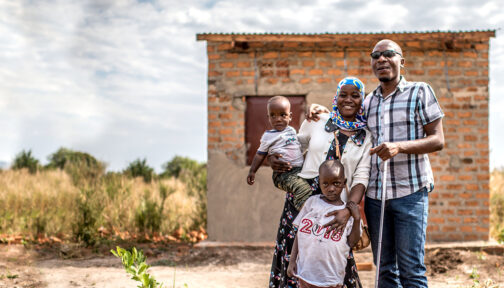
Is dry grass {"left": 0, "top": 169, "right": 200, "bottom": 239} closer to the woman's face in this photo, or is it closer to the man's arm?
the woman's face

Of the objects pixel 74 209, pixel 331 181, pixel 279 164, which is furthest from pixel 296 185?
pixel 74 209

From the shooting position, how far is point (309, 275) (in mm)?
2619

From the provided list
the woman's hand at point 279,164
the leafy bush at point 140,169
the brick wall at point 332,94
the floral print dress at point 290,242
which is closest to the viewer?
the floral print dress at point 290,242

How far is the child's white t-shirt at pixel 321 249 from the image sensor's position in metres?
2.61

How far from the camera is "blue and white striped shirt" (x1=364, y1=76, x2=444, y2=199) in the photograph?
2.82 m

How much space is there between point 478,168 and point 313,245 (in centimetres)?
560

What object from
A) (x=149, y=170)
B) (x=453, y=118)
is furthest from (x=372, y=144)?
(x=149, y=170)

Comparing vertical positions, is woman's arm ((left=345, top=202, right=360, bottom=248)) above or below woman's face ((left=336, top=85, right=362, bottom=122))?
below

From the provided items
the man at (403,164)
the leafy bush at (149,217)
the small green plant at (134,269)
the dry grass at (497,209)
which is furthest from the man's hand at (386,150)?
the leafy bush at (149,217)

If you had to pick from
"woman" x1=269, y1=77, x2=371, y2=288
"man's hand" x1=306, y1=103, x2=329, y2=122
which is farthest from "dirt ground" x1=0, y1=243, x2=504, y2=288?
"man's hand" x1=306, y1=103, x2=329, y2=122

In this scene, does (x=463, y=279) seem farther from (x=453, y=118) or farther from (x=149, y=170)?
(x=149, y=170)

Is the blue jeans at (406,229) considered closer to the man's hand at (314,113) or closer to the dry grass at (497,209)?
the man's hand at (314,113)

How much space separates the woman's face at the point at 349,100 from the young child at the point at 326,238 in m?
0.34

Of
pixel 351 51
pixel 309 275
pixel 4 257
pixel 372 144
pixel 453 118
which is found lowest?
pixel 4 257
